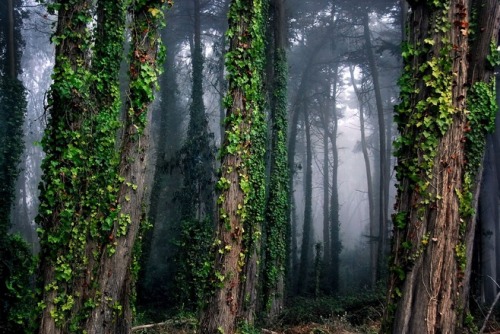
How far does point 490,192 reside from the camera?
53.1 feet

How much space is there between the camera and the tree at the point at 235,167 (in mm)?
7125

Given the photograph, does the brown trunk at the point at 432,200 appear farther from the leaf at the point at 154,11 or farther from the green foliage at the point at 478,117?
the leaf at the point at 154,11

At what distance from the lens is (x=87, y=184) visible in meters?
7.66

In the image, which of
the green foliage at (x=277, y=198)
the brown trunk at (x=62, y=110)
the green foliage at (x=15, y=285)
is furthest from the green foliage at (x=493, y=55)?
the green foliage at (x=15, y=285)

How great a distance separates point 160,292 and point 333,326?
11.5 meters

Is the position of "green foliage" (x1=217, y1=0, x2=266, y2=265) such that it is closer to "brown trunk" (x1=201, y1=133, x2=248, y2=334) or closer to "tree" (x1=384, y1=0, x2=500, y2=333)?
"brown trunk" (x1=201, y1=133, x2=248, y2=334)

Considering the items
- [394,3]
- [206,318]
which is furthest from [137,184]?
[394,3]

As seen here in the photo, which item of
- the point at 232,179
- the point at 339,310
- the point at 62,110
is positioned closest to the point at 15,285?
the point at 62,110

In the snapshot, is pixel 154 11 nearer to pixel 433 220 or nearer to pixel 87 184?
pixel 87 184

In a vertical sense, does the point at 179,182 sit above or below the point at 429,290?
above

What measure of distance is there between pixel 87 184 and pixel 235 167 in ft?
9.15

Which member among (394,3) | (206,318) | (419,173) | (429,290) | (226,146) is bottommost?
(206,318)

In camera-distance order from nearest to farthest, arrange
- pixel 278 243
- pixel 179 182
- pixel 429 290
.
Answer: pixel 429 290
pixel 278 243
pixel 179 182

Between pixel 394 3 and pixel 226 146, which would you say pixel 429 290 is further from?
pixel 394 3
